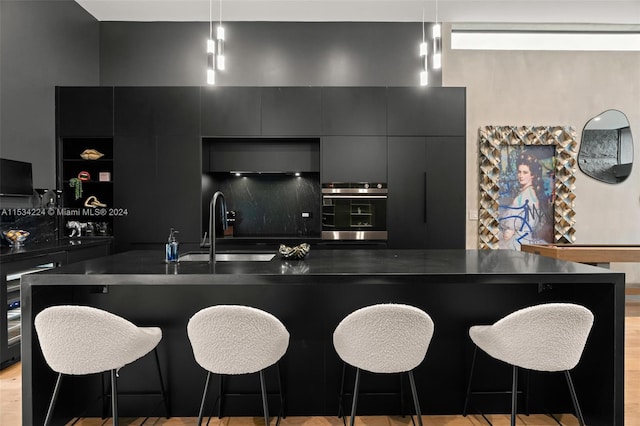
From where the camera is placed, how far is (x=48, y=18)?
3.86m

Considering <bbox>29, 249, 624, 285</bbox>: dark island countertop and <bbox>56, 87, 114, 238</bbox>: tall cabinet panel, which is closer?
<bbox>29, 249, 624, 285</bbox>: dark island countertop

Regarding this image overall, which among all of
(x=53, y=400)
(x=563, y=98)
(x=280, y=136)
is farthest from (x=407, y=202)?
(x=53, y=400)

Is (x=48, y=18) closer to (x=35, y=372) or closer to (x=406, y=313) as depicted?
(x=35, y=372)

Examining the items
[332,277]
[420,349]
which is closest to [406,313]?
Answer: [420,349]

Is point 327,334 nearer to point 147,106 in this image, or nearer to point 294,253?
point 294,253

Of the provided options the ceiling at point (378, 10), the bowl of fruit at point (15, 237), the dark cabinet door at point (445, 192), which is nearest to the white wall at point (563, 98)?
the ceiling at point (378, 10)

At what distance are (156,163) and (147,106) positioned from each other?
2.01 ft

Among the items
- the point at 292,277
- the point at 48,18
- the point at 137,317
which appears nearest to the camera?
the point at 292,277

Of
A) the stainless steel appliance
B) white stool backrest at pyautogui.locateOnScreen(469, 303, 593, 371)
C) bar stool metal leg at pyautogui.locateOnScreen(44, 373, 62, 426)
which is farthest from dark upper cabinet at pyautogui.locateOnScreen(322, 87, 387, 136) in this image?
bar stool metal leg at pyautogui.locateOnScreen(44, 373, 62, 426)

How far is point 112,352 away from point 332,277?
102 cm

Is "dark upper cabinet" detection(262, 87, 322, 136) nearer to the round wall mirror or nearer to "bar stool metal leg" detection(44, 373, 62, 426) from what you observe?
"bar stool metal leg" detection(44, 373, 62, 426)

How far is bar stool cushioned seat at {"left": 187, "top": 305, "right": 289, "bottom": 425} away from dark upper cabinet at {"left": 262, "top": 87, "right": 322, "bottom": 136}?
2843 millimetres

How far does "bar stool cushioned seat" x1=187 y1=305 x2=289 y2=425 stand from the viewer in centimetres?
162

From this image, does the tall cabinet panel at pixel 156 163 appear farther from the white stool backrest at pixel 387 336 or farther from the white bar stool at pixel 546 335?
the white bar stool at pixel 546 335
